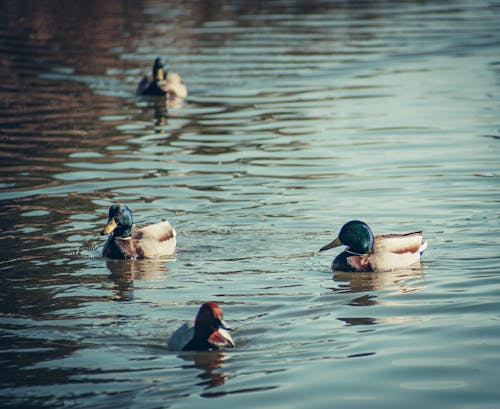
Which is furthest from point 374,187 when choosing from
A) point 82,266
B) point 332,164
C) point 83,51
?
point 83,51

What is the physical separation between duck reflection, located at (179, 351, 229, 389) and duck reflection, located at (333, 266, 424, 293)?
2.55 metres

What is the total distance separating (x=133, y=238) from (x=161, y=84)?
10.8m

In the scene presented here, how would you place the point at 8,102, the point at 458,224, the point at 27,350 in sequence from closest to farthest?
the point at 27,350, the point at 458,224, the point at 8,102

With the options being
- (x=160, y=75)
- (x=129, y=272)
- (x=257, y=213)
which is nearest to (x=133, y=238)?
(x=129, y=272)

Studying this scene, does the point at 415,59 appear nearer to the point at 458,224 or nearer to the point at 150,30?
the point at 150,30

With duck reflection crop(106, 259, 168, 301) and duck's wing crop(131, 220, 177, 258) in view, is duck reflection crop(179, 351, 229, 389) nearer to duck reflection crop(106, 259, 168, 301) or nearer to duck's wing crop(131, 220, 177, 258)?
duck reflection crop(106, 259, 168, 301)

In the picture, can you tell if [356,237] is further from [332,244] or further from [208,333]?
[208,333]

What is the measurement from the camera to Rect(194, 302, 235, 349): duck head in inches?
363

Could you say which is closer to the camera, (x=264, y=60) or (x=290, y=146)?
(x=290, y=146)

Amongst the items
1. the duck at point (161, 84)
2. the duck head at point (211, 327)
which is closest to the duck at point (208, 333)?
the duck head at point (211, 327)

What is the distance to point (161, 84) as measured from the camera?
23359 millimetres

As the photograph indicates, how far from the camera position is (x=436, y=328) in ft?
32.1

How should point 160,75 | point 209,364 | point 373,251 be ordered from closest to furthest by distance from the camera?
1. point 209,364
2. point 373,251
3. point 160,75

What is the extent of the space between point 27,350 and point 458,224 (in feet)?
19.8
